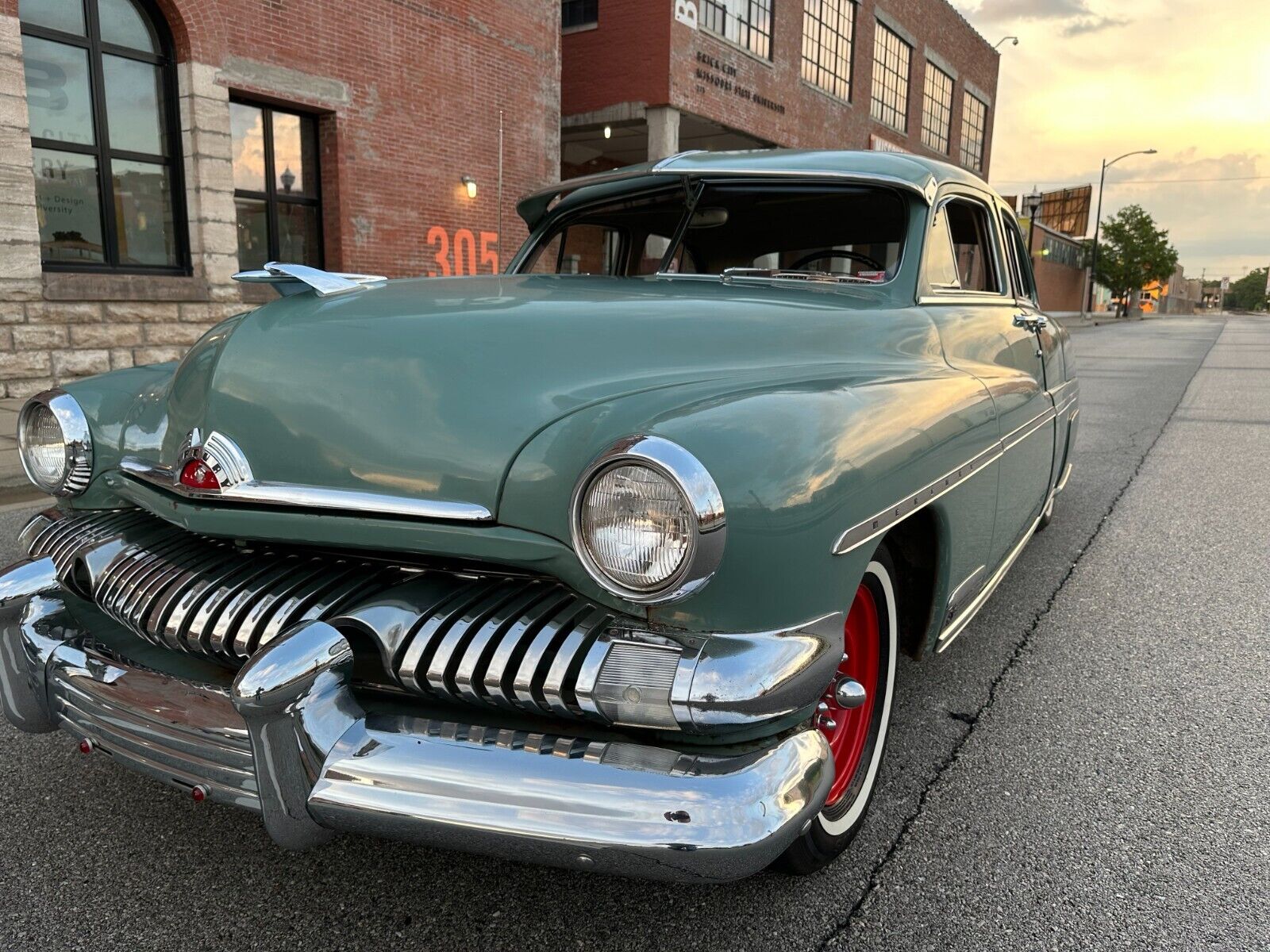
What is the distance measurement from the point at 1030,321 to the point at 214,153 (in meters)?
8.13

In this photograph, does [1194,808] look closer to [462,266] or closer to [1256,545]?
[1256,545]

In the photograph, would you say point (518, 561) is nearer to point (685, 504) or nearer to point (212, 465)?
point (685, 504)

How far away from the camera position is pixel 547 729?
4.96 feet

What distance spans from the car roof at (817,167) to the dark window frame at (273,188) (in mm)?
7617

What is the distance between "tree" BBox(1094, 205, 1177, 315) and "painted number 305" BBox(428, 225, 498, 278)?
164ft

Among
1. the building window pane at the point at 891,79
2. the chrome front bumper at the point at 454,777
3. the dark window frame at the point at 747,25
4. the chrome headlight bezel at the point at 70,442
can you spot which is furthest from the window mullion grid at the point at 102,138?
the building window pane at the point at 891,79

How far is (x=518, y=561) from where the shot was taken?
1.60 meters

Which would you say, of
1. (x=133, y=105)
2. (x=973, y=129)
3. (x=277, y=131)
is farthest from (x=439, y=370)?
(x=973, y=129)

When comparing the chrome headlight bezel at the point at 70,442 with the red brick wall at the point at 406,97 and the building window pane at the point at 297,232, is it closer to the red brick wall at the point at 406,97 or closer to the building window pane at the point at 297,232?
the red brick wall at the point at 406,97

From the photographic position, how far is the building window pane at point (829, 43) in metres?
18.5

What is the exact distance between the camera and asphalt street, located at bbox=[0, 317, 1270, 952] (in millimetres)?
Answer: 1792

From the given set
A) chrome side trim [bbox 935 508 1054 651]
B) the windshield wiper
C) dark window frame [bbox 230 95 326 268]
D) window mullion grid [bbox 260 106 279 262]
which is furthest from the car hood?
window mullion grid [bbox 260 106 279 262]

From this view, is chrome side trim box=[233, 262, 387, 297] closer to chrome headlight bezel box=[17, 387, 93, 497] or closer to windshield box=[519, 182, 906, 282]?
chrome headlight bezel box=[17, 387, 93, 497]

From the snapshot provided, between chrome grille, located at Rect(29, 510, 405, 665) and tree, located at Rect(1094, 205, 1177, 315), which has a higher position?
tree, located at Rect(1094, 205, 1177, 315)
